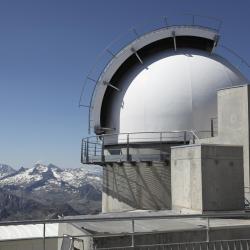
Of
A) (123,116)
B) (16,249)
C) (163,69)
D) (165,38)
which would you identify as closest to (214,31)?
(165,38)

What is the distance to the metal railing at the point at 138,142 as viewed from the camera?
2100 centimetres

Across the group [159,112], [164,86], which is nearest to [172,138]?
[159,112]

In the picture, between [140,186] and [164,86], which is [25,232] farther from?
[164,86]

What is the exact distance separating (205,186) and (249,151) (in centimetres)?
267

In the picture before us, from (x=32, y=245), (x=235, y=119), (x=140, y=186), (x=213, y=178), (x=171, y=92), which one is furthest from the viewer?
(x=171, y=92)

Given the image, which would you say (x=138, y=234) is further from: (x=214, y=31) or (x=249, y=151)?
(x=214, y=31)

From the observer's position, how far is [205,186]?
14.7 m

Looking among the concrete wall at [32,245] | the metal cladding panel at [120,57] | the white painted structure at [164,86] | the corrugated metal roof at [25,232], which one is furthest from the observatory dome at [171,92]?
the concrete wall at [32,245]

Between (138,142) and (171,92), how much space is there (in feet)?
8.81

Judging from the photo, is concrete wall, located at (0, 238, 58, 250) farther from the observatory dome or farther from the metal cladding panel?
the metal cladding panel

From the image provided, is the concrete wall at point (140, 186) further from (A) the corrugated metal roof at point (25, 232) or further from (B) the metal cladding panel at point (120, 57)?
(B) the metal cladding panel at point (120, 57)

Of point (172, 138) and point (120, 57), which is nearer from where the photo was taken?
point (172, 138)

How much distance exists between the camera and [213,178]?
1486cm

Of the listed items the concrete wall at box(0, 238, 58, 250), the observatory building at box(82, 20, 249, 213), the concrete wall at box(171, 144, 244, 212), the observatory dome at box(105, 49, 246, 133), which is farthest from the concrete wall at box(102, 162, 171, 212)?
the concrete wall at box(171, 144, 244, 212)
